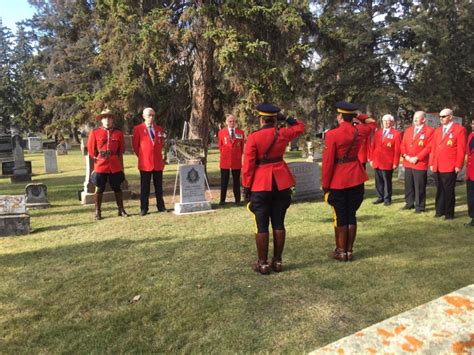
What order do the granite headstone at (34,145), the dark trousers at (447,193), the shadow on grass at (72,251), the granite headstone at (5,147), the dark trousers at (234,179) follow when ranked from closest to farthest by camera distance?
the shadow on grass at (72,251), the dark trousers at (447,193), the dark trousers at (234,179), the granite headstone at (5,147), the granite headstone at (34,145)

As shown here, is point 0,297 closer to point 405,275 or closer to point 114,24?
point 405,275

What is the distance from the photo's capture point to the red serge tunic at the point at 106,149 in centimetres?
838

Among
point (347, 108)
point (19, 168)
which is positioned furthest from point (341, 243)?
point (19, 168)

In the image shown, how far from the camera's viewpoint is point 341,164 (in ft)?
17.8

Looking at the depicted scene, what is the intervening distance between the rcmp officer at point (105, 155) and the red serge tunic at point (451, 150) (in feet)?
19.3

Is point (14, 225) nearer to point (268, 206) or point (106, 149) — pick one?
point (106, 149)

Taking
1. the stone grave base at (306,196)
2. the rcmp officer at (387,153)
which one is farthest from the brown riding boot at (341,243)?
the stone grave base at (306,196)

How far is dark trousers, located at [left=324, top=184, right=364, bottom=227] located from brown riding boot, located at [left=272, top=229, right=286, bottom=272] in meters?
0.79

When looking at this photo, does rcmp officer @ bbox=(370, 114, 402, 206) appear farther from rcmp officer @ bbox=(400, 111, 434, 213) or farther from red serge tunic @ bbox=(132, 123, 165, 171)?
red serge tunic @ bbox=(132, 123, 165, 171)

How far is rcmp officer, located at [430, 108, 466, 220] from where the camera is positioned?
751 centimetres

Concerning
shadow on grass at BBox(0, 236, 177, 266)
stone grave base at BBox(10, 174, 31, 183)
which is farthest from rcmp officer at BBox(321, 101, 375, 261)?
stone grave base at BBox(10, 174, 31, 183)

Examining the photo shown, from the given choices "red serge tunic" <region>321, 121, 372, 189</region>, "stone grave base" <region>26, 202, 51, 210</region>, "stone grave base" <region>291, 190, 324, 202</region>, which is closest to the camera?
"red serge tunic" <region>321, 121, 372, 189</region>

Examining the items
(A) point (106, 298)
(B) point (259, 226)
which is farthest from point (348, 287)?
(A) point (106, 298)

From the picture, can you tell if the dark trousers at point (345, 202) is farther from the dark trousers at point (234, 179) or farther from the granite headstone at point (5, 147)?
the granite headstone at point (5, 147)
